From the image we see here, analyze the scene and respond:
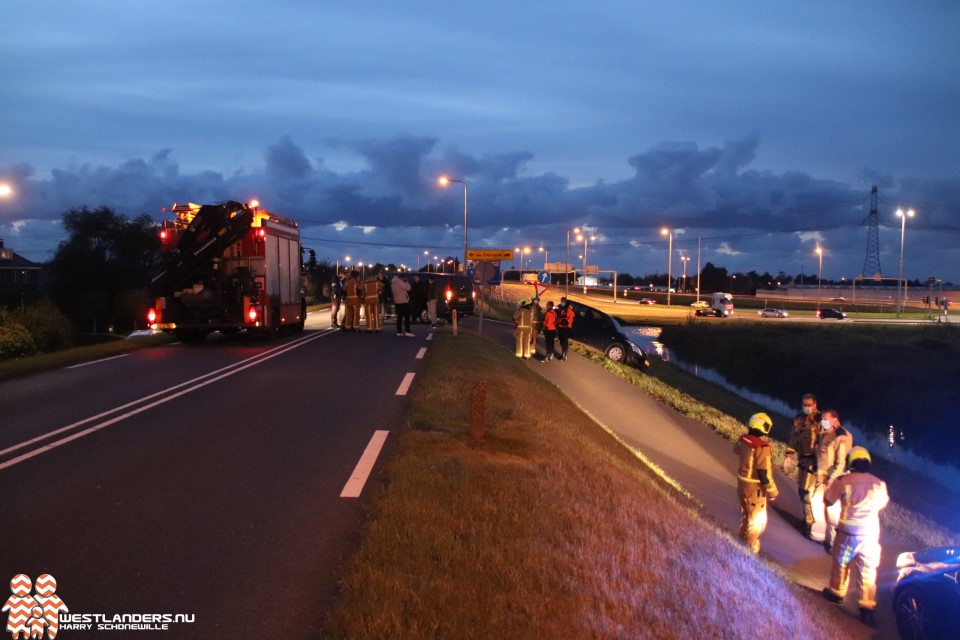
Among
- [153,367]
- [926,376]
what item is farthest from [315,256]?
[926,376]

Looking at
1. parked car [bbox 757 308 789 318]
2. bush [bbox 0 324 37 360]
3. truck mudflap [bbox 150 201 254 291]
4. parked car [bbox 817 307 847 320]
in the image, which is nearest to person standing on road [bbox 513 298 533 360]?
truck mudflap [bbox 150 201 254 291]

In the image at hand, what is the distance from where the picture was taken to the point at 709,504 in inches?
526

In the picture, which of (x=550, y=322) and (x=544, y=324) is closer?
(x=550, y=322)

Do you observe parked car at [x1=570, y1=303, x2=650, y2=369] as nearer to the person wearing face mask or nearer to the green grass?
the green grass

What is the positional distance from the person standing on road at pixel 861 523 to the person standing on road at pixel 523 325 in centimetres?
1371

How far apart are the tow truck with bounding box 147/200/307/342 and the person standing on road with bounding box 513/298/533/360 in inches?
264

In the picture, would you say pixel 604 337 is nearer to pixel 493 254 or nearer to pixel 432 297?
pixel 493 254

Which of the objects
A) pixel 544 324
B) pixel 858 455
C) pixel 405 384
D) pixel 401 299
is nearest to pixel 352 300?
pixel 401 299

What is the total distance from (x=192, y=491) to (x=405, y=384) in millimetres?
7179

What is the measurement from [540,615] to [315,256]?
2099 cm

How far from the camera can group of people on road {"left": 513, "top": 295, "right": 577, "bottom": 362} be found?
2238 centimetres

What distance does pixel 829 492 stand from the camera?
8.73m

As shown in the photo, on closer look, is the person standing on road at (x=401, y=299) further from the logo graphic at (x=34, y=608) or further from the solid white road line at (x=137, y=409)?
the logo graphic at (x=34, y=608)

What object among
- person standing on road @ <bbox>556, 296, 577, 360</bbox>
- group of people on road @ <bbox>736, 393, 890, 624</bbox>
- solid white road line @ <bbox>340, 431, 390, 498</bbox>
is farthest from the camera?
person standing on road @ <bbox>556, 296, 577, 360</bbox>
